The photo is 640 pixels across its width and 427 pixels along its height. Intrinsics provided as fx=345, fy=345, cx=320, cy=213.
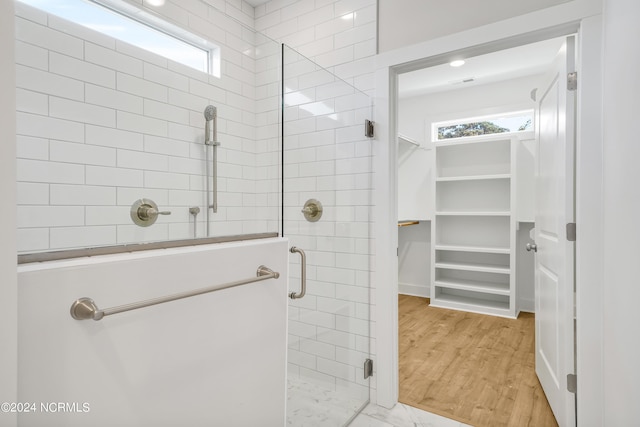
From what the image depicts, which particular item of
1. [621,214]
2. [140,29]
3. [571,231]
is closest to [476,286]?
[571,231]

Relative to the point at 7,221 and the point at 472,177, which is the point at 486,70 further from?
the point at 7,221

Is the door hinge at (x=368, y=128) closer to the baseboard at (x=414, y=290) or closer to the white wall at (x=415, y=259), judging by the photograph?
the white wall at (x=415, y=259)

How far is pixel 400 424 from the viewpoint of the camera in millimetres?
1906

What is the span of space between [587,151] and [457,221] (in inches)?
115

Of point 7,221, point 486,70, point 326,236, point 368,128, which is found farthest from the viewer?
point 486,70

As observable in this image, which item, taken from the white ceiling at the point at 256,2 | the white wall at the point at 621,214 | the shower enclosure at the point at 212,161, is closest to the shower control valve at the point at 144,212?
the shower enclosure at the point at 212,161

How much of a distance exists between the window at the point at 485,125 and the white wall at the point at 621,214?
2.68 m

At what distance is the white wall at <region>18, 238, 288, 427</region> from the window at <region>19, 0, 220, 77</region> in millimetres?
621

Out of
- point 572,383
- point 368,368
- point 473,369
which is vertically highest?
point 572,383

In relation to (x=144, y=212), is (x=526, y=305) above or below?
below

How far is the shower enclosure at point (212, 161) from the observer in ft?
2.73

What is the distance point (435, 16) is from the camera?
6.31ft

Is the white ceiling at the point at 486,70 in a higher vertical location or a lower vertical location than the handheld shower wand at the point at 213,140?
higher

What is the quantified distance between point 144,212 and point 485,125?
4.19 metres
